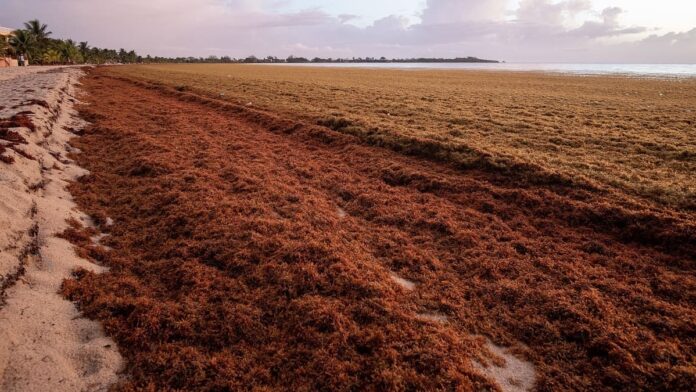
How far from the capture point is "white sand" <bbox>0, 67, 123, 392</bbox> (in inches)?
178

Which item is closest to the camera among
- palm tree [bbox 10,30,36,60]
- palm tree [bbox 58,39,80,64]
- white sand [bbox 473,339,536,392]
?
white sand [bbox 473,339,536,392]

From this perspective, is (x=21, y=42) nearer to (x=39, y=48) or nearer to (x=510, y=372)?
(x=39, y=48)

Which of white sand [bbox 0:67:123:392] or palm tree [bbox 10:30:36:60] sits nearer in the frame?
white sand [bbox 0:67:123:392]

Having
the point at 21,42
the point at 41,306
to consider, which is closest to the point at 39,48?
the point at 21,42

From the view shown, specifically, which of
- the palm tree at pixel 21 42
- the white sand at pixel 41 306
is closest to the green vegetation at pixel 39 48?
the palm tree at pixel 21 42

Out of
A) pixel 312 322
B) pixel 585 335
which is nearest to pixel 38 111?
pixel 312 322

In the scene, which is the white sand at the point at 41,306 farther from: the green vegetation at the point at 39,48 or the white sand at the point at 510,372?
the green vegetation at the point at 39,48

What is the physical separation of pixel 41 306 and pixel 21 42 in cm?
12648

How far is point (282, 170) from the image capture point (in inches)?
508

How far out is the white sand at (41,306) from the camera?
4516 millimetres

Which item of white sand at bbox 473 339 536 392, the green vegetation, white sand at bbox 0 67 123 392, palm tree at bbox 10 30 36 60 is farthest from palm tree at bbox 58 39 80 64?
white sand at bbox 473 339 536 392

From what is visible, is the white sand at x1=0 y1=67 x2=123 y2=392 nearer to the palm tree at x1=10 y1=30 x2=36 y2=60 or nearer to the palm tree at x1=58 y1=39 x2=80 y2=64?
the palm tree at x1=10 y1=30 x2=36 y2=60

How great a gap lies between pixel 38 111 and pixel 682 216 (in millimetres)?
23639

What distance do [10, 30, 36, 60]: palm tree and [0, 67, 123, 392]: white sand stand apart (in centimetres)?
11937
